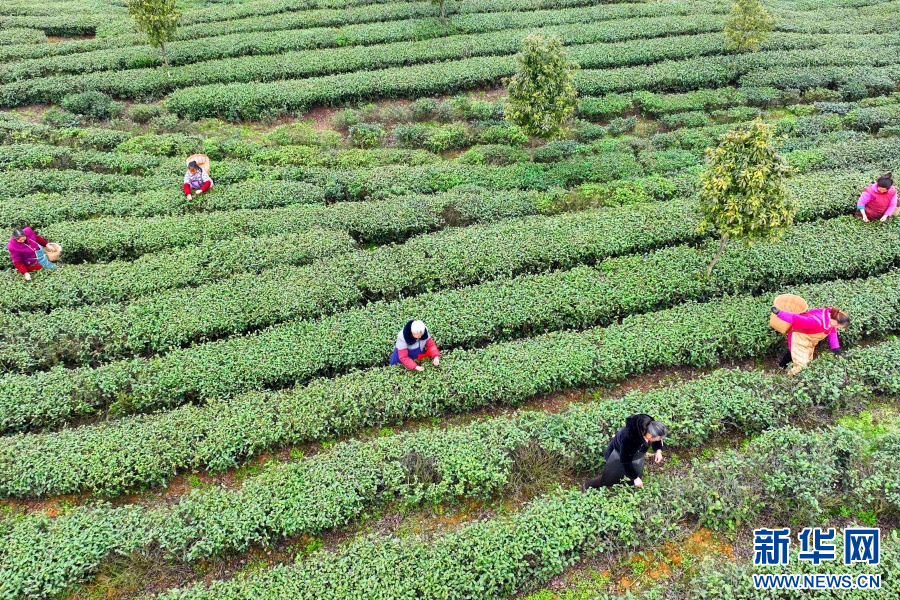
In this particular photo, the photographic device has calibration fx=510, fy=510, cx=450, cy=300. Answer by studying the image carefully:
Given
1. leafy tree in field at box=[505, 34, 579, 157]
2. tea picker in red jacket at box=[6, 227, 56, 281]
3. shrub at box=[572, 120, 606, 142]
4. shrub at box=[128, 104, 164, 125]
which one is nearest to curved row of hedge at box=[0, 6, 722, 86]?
shrub at box=[128, 104, 164, 125]

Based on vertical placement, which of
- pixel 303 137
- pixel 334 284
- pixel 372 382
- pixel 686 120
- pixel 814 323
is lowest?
pixel 372 382

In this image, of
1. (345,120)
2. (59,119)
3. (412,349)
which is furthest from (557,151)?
(59,119)

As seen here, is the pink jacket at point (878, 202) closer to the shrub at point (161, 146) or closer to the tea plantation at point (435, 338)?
the tea plantation at point (435, 338)

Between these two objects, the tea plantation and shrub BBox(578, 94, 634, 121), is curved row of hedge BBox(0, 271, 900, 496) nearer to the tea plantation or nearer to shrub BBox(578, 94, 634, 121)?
the tea plantation

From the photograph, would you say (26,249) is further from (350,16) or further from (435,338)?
(350,16)

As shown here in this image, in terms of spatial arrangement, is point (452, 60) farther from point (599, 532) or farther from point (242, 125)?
point (599, 532)

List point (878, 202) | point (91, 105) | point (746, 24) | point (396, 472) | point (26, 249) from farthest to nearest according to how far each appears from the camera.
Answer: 1. point (746, 24)
2. point (91, 105)
3. point (878, 202)
4. point (26, 249)
5. point (396, 472)
